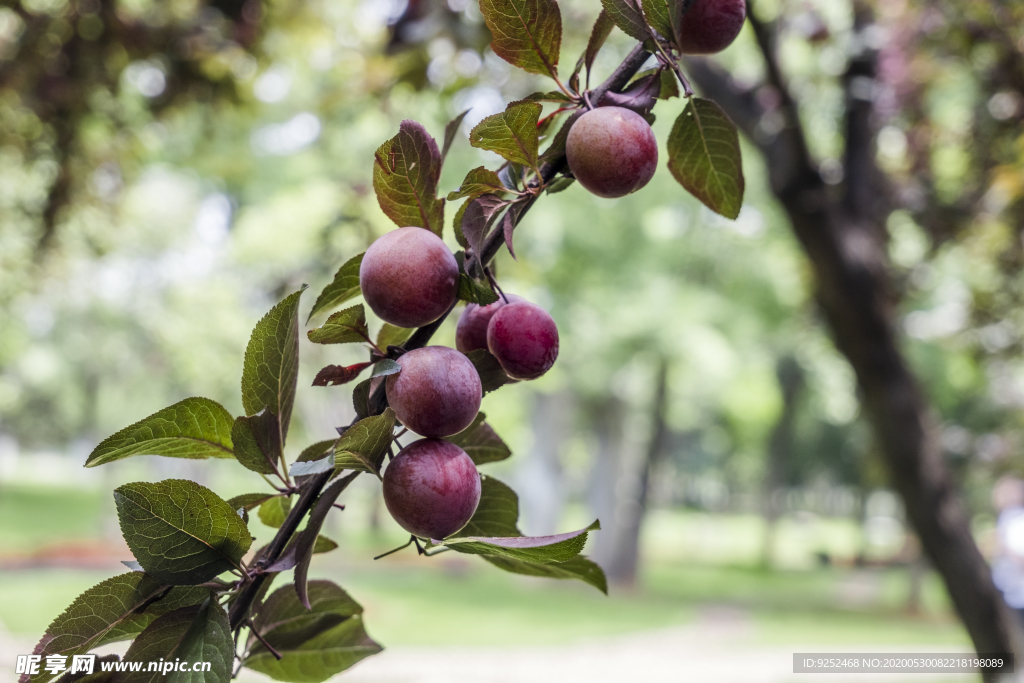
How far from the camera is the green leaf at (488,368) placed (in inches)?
15.5

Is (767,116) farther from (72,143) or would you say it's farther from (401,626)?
(401,626)

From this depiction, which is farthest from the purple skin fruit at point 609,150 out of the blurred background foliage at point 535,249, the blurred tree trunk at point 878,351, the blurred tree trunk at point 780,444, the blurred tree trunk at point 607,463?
the blurred tree trunk at point 780,444

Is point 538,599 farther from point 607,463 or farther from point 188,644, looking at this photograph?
point 188,644

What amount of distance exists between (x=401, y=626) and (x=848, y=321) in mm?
6109

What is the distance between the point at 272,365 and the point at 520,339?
13 centimetres

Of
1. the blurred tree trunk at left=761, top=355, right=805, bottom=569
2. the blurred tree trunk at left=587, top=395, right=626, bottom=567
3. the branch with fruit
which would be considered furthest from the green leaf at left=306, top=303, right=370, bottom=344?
the blurred tree trunk at left=761, top=355, right=805, bottom=569

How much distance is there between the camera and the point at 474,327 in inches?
16.4

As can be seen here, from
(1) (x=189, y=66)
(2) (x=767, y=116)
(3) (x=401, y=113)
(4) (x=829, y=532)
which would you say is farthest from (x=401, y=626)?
(4) (x=829, y=532)

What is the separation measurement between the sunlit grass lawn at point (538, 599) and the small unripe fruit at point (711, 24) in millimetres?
6544

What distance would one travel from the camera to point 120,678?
1.07ft

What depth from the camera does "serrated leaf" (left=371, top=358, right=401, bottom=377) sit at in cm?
33

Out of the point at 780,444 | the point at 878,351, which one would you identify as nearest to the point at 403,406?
the point at 878,351

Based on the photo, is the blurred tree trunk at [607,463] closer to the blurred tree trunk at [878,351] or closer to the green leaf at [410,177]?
the blurred tree trunk at [878,351]

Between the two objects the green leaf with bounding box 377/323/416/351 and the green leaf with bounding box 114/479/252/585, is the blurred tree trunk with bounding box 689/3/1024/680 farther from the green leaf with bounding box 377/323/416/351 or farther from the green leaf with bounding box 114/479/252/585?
the green leaf with bounding box 114/479/252/585
